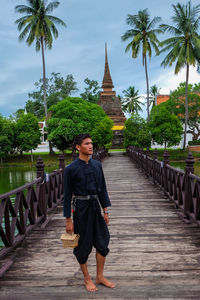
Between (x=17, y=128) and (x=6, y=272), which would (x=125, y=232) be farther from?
(x=17, y=128)

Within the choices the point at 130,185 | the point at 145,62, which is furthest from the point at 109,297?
the point at 145,62

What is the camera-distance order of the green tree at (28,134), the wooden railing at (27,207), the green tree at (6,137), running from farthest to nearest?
the green tree at (28,134) < the green tree at (6,137) < the wooden railing at (27,207)

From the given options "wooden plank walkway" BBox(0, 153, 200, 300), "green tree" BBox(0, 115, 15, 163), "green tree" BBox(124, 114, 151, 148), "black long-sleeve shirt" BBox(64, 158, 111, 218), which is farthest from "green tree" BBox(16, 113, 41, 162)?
"black long-sleeve shirt" BBox(64, 158, 111, 218)

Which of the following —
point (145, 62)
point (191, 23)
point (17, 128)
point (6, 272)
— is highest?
point (191, 23)

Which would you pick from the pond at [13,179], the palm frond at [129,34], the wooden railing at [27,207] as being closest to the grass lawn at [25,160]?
the pond at [13,179]

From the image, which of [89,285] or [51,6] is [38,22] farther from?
[89,285]

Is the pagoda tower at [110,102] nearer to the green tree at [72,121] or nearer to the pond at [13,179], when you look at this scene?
the green tree at [72,121]

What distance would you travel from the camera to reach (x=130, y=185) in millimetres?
9898

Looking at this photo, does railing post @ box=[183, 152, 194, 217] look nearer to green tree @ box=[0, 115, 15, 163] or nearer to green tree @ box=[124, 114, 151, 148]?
green tree @ box=[124, 114, 151, 148]

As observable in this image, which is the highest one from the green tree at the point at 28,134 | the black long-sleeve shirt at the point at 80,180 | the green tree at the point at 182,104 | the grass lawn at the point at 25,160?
the green tree at the point at 182,104

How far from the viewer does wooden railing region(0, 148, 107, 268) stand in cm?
367

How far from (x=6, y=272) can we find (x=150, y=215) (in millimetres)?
3456

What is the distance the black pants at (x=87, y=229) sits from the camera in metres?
2.86

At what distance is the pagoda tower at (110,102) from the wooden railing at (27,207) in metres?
38.7
